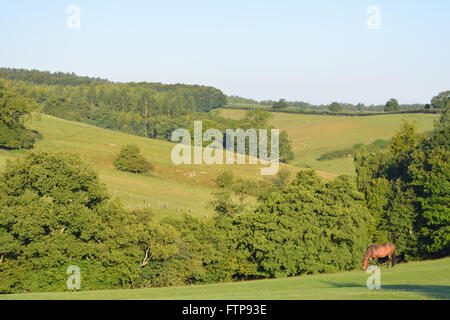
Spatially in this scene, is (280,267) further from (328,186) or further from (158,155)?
(158,155)

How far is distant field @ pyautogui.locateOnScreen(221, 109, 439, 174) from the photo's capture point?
133 m

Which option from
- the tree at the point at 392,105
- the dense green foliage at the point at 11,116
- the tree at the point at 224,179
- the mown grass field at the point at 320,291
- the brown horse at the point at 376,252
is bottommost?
the tree at the point at 224,179

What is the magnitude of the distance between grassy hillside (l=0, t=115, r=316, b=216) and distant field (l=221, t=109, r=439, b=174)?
25.3 m

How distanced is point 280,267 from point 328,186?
10920mm

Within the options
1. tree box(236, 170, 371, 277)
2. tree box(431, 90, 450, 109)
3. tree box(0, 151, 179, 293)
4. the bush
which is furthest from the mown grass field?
tree box(431, 90, 450, 109)

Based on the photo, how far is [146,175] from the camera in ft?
310

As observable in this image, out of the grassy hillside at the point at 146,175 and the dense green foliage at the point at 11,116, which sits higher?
Result: the dense green foliage at the point at 11,116

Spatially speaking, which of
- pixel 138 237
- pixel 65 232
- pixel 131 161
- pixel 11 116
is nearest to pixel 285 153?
pixel 131 161

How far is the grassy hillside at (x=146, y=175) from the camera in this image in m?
73.2

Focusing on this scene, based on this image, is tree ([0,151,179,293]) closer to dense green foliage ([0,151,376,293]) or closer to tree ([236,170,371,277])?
dense green foliage ([0,151,376,293])

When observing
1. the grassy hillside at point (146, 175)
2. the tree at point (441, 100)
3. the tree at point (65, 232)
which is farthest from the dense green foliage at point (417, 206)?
the tree at point (441, 100)

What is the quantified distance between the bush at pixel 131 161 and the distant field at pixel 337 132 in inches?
1734

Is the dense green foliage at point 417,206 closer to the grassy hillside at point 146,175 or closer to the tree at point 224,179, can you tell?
the grassy hillside at point 146,175

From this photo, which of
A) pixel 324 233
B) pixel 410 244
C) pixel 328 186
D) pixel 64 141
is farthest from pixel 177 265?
pixel 64 141
